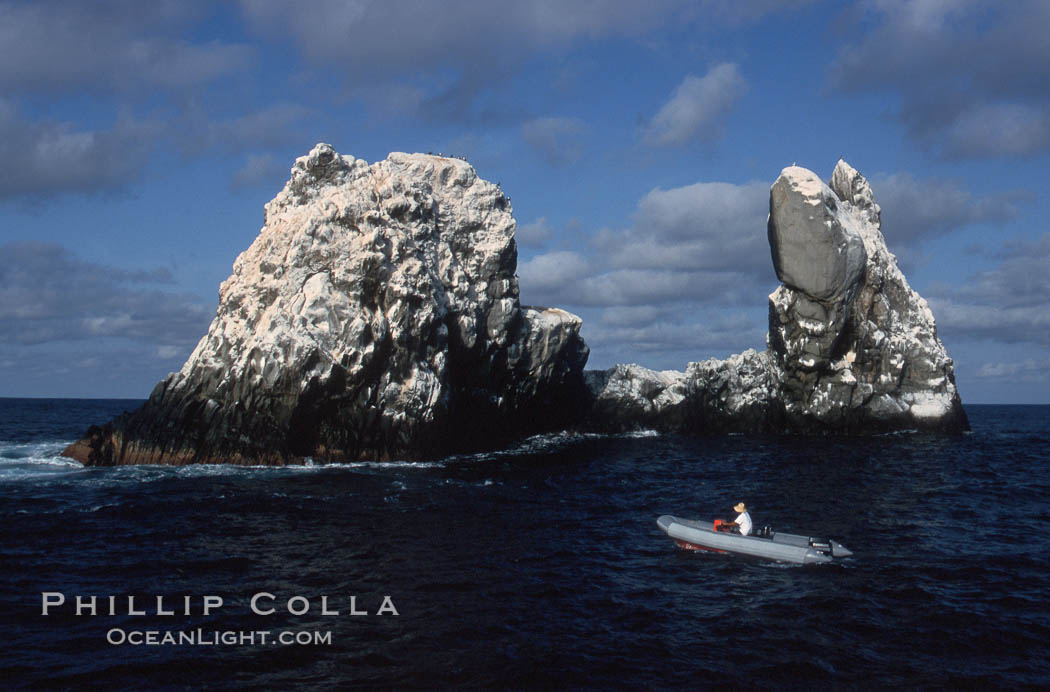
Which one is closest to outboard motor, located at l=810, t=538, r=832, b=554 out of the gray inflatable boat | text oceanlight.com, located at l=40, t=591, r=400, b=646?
the gray inflatable boat

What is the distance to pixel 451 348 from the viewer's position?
44.9 m

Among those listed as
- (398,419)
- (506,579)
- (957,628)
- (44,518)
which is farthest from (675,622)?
(398,419)

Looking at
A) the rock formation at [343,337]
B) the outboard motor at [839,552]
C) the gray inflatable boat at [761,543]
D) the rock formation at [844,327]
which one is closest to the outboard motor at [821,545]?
the gray inflatable boat at [761,543]

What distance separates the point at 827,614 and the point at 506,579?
7.80 meters

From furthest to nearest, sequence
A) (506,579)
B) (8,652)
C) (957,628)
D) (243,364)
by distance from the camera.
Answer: (243,364) < (506,579) < (957,628) < (8,652)

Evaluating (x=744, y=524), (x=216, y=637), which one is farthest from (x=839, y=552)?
(x=216, y=637)

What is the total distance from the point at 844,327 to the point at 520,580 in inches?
1682

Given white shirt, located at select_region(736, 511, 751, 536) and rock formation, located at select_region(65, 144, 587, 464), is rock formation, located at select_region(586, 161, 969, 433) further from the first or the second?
white shirt, located at select_region(736, 511, 751, 536)

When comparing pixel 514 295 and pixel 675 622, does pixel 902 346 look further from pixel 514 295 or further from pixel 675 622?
pixel 675 622

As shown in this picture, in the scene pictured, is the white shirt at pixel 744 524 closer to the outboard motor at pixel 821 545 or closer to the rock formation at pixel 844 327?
the outboard motor at pixel 821 545

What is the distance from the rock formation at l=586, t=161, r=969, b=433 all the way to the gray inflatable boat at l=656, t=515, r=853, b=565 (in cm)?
3480

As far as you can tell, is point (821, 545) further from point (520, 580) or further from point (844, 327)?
point (844, 327)

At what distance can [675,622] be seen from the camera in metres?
16.4

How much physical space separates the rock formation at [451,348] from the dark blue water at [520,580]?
13.9 ft
